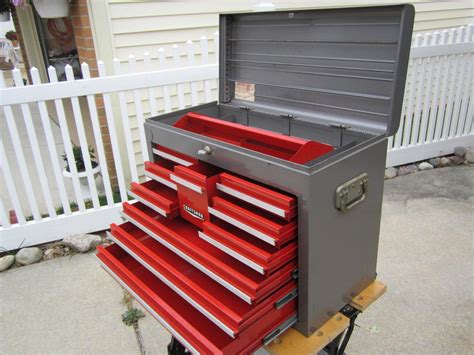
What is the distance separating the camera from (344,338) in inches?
53.2

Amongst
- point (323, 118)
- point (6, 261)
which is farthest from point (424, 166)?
point (6, 261)

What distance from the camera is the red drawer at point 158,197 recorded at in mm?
1214

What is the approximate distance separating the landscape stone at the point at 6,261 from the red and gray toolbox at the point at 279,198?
194cm

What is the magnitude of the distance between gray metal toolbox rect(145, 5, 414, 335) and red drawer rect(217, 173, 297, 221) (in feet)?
0.08

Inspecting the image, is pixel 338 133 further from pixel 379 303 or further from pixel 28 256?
pixel 28 256

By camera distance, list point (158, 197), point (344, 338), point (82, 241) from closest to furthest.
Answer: point (158, 197) < point (344, 338) < point (82, 241)

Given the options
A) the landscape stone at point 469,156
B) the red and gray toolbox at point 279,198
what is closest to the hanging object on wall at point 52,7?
the red and gray toolbox at point 279,198

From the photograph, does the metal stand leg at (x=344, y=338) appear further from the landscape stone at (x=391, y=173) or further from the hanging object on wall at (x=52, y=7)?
the hanging object on wall at (x=52, y=7)

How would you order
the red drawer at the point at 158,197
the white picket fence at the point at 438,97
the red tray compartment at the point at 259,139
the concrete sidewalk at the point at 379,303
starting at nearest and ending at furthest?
the red tray compartment at the point at 259,139 → the red drawer at the point at 158,197 → the concrete sidewalk at the point at 379,303 → the white picket fence at the point at 438,97

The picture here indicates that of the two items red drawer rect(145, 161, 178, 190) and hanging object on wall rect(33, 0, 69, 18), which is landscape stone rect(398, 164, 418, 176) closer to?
red drawer rect(145, 161, 178, 190)

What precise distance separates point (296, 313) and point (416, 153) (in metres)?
3.59

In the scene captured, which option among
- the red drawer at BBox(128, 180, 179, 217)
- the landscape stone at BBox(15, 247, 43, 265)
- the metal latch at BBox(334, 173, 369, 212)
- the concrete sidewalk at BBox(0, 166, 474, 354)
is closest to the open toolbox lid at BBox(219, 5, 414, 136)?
the metal latch at BBox(334, 173, 369, 212)

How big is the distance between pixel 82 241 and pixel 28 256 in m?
0.38

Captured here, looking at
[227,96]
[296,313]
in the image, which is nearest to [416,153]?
[227,96]
